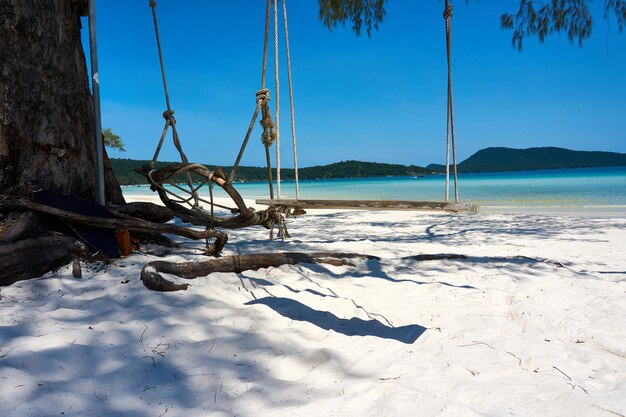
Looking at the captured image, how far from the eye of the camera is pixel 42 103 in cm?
229

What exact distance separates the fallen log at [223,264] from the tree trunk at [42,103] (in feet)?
2.83

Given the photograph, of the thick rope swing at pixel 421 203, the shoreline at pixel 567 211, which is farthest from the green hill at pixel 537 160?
the thick rope swing at pixel 421 203

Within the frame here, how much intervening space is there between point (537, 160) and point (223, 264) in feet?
291

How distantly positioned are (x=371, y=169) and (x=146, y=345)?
5948 cm

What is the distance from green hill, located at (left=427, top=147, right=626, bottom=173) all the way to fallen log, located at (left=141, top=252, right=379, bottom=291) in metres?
71.2

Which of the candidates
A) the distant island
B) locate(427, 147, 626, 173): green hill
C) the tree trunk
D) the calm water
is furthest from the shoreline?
locate(427, 147, 626, 173): green hill

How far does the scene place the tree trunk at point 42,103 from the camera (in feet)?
7.18

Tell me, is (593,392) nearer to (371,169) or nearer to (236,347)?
(236,347)

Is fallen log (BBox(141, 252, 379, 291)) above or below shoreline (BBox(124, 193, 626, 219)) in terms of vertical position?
above

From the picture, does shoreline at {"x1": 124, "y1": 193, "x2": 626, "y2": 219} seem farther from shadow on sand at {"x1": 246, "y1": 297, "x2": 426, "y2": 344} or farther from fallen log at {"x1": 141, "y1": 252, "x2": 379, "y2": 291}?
shadow on sand at {"x1": 246, "y1": 297, "x2": 426, "y2": 344}

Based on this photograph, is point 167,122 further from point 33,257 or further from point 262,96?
point 33,257

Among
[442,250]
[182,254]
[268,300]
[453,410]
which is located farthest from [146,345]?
[442,250]

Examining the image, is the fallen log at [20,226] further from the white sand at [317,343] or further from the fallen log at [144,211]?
the fallen log at [144,211]

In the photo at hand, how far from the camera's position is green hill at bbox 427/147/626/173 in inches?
2876
